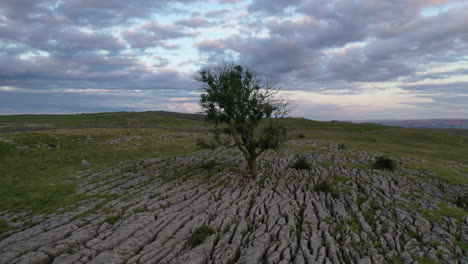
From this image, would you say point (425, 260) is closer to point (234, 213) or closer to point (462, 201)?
point (234, 213)

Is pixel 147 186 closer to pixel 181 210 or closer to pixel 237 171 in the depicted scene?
pixel 181 210

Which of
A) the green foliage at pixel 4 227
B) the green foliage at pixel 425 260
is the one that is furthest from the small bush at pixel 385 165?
the green foliage at pixel 4 227

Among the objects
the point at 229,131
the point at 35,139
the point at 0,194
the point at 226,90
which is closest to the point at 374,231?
the point at 229,131

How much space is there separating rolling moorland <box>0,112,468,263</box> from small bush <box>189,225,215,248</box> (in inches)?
2.4

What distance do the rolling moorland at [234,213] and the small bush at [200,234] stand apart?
6 cm

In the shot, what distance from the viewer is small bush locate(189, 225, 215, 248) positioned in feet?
47.5

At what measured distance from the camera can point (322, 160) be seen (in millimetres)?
35656

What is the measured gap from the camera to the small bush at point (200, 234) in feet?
47.5

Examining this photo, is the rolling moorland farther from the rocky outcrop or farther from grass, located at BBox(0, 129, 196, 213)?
grass, located at BBox(0, 129, 196, 213)

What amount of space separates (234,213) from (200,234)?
13.6 ft

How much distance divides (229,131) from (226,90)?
14.5ft

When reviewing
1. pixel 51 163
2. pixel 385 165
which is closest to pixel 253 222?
pixel 385 165

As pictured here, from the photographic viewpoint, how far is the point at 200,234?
14.8 meters

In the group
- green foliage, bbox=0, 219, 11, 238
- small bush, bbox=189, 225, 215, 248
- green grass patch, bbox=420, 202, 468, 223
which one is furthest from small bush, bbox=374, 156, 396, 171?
green foliage, bbox=0, 219, 11, 238
